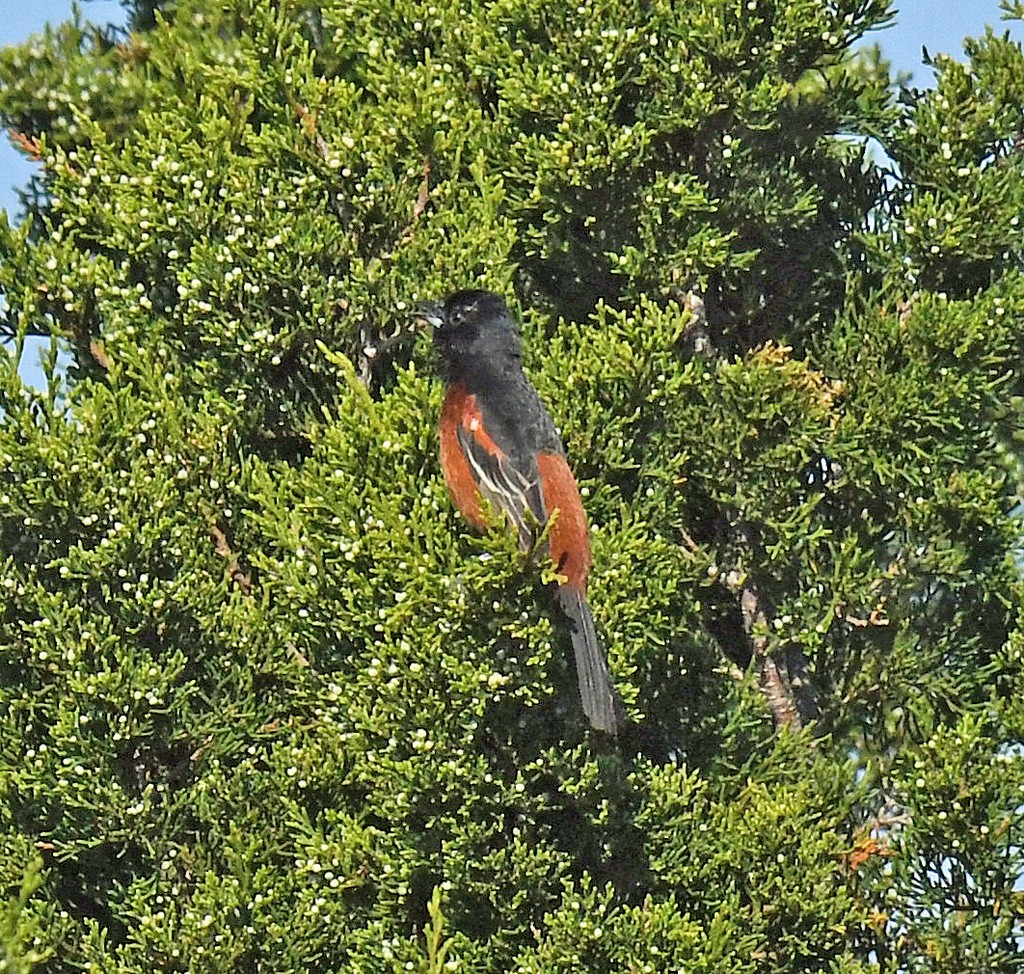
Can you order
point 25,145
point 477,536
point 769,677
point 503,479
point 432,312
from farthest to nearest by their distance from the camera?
1. point 25,145
2. point 769,677
3. point 432,312
4. point 503,479
5. point 477,536

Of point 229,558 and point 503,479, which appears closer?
point 503,479

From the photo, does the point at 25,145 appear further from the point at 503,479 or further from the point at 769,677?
the point at 769,677

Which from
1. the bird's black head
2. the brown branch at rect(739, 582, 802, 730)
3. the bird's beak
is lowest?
the brown branch at rect(739, 582, 802, 730)

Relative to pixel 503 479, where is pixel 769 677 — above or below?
below

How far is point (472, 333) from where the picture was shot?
7.17m

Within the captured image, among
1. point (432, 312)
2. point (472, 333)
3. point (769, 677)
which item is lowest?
point (769, 677)

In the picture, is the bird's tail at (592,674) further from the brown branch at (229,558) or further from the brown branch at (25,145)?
the brown branch at (25,145)

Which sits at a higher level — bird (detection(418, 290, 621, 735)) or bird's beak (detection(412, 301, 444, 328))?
bird's beak (detection(412, 301, 444, 328))

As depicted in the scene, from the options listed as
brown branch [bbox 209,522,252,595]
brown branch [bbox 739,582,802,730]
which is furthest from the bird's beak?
brown branch [bbox 739,582,802,730]

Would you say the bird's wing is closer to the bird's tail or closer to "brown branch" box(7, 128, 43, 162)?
the bird's tail

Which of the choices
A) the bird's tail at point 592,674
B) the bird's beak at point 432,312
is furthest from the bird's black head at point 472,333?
the bird's tail at point 592,674

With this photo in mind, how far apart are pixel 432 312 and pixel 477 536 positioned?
136 centimetres

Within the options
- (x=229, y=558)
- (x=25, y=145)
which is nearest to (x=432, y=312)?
(x=229, y=558)

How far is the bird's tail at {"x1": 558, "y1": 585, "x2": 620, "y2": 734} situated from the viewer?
6.46 metres
